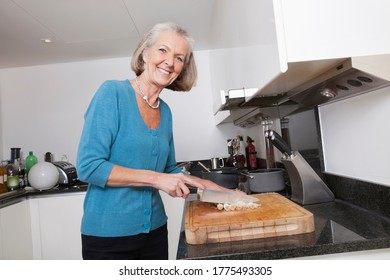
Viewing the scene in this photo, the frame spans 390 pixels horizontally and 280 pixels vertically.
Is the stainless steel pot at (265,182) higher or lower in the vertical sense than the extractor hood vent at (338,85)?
lower

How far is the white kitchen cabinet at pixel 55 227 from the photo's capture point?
216 cm

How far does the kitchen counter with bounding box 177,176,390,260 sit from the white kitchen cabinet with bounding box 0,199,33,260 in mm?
1556

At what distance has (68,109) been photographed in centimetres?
273

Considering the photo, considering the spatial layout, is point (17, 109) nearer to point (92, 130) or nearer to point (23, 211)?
point (23, 211)

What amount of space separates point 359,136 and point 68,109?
2.38 m

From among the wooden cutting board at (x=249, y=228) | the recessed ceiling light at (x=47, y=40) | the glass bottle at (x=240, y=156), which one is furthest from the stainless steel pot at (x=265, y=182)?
the recessed ceiling light at (x=47, y=40)

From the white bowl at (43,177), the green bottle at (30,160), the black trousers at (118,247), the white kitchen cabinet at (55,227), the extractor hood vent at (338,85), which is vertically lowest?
the white kitchen cabinet at (55,227)

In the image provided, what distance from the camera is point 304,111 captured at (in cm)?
134

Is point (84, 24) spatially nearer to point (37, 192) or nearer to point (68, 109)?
point (68, 109)

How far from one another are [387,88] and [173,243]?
1.77 meters

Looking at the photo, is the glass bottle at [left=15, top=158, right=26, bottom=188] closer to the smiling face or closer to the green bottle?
the green bottle

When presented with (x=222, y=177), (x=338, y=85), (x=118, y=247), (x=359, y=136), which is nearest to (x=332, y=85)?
(x=338, y=85)

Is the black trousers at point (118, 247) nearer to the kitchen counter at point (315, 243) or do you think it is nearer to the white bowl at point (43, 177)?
the kitchen counter at point (315, 243)

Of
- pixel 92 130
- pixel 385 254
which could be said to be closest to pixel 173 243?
pixel 92 130
